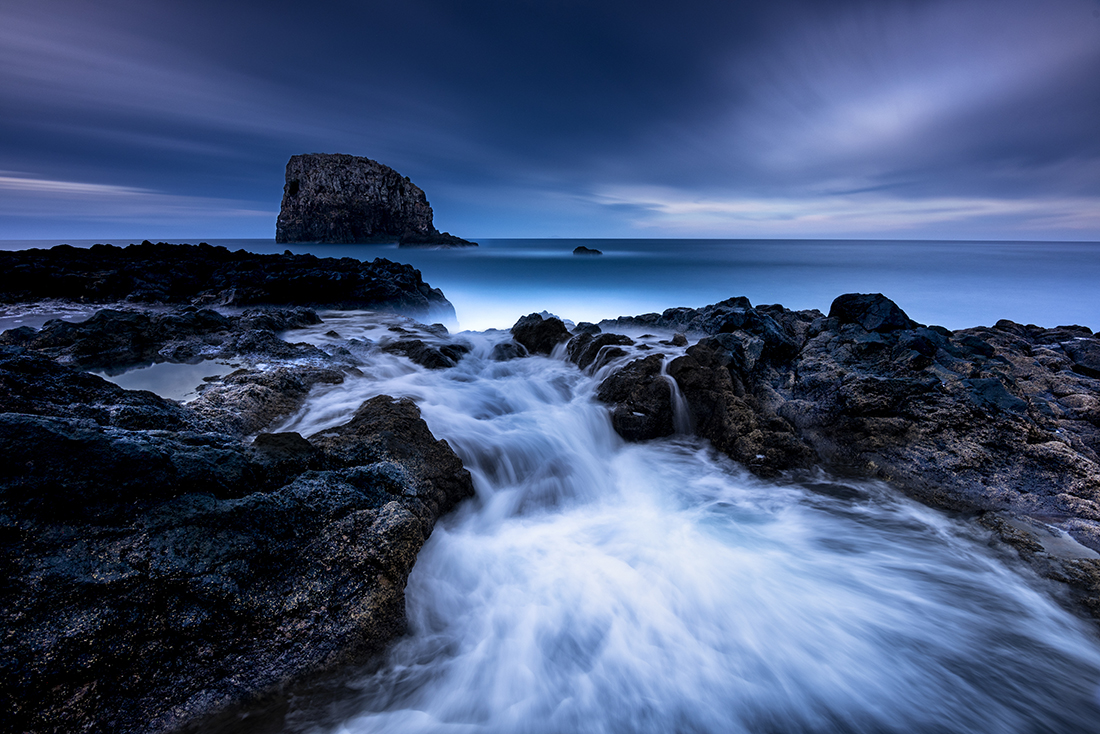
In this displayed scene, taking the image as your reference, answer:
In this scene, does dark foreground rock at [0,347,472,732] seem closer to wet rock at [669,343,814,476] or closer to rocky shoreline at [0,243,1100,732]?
rocky shoreline at [0,243,1100,732]

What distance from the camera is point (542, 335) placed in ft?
33.3

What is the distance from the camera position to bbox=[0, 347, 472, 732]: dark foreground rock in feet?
6.26

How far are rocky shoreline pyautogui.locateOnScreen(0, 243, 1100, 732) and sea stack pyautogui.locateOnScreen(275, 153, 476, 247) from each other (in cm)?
8047

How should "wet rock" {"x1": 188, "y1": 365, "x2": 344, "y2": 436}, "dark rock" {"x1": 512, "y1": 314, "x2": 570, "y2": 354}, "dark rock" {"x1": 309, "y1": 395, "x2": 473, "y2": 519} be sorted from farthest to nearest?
"dark rock" {"x1": 512, "y1": 314, "x2": 570, "y2": 354} → "wet rock" {"x1": 188, "y1": 365, "x2": 344, "y2": 436} → "dark rock" {"x1": 309, "y1": 395, "x2": 473, "y2": 519}

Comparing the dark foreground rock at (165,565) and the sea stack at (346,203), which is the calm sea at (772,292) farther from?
the sea stack at (346,203)

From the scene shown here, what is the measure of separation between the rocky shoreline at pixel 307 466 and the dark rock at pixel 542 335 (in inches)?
19.2

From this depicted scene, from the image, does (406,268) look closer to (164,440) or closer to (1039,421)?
(164,440)

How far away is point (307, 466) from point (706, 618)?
133 inches

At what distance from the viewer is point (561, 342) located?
9742 millimetres

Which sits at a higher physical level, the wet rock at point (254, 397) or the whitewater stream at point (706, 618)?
the wet rock at point (254, 397)

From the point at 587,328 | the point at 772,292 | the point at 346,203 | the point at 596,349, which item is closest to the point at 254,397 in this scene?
the point at 596,349

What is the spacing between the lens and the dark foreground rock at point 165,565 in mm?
1909

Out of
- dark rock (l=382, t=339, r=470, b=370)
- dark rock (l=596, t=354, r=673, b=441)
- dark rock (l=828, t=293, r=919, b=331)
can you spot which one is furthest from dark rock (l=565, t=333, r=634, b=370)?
dark rock (l=828, t=293, r=919, b=331)

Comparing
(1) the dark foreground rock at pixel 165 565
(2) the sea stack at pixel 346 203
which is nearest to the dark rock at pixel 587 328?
(1) the dark foreground rock at pixel 165 565
